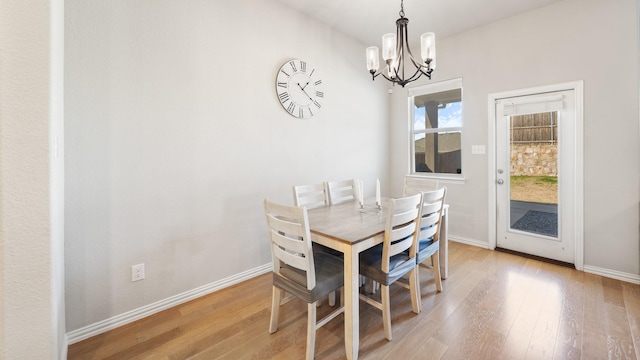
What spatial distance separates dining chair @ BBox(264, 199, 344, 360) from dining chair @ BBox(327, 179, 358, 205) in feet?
2.92

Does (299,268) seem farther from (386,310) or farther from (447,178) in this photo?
(447,178)

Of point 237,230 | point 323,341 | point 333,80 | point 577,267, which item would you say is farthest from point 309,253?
point 577,267

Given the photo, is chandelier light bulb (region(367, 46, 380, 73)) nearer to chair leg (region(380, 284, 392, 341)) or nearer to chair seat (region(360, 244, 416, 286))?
chair seat (region(360, 244, 416, 286))

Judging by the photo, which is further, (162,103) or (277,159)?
(277,159)

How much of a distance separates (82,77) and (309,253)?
1.81 metres

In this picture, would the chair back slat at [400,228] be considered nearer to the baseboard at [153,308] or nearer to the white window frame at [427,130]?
the baseboard at [153,308]

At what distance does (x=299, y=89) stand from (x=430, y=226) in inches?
75.5

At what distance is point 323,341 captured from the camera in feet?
5.49

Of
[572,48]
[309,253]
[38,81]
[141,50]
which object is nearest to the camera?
[38,81]

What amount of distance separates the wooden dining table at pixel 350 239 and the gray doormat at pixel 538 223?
6.98 ft

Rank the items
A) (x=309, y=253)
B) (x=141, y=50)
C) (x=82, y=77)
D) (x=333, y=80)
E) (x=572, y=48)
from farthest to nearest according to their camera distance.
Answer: (x=333, y=80), (x=572, y=48), (x=141, y=50), (x=82, y=77), (x=309, y=253)

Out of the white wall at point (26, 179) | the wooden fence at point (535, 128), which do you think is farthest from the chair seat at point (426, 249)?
the white wall at point (26, 179)

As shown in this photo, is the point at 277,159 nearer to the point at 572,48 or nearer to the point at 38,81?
the point at 38,81

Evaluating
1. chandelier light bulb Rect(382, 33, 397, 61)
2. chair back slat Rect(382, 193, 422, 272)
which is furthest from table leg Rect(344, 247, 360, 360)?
chandelier light bulb Rect(382, 33, 397, 61)
